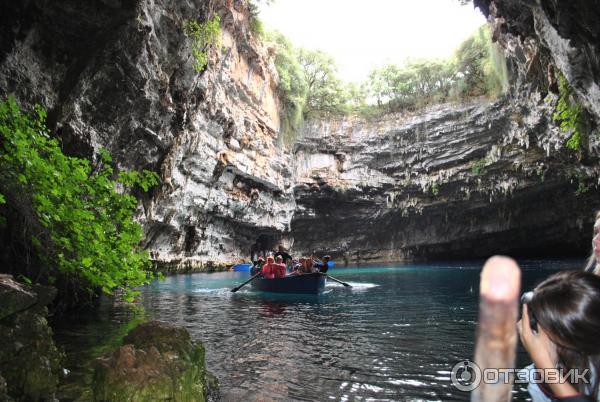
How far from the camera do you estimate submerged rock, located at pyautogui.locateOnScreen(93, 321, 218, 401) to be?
3326mm

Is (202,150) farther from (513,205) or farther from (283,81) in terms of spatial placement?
(513,205)

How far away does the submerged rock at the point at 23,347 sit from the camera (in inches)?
131

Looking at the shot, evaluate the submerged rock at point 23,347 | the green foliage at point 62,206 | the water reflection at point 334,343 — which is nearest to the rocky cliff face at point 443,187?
the water reflection at point 334,343

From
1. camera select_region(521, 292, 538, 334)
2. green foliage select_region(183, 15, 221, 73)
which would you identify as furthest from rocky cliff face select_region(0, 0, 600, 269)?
camera select_region(521, 292, 538, 334)

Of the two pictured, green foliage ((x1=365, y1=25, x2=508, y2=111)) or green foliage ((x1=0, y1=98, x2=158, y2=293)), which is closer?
green foliage ((x1=0, y1=98, x2=158, y2=293))

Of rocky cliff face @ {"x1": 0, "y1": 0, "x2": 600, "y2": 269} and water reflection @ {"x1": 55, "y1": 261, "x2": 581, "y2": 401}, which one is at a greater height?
rocky cliff face @ {"x1": 0, "y1": 0, "x2": 600, "y2": 269}

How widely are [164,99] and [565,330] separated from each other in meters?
13.0

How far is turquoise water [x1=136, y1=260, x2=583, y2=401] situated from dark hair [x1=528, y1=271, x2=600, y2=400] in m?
3.06

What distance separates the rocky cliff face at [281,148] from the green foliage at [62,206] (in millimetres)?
3259

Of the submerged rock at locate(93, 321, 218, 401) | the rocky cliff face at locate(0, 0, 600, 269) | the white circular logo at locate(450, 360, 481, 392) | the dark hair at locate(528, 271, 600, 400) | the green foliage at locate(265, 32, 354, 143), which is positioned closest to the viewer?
the dark hair at locate(528, 271, 600, 400)

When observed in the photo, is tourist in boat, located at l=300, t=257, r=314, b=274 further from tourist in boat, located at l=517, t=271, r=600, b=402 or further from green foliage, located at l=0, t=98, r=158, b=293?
tourist in boat, located at l=517, t=271, r=600, b=402

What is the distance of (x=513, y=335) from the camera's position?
99 centimetres

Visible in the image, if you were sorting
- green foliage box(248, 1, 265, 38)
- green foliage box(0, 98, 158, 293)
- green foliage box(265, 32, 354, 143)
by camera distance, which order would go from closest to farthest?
1. green foliage box(0, 98, 158, 293)
2. green foliage box(248, 1, 265, 38)
3. green foliage box(265, 32, 354, 143)

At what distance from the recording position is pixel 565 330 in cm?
144
